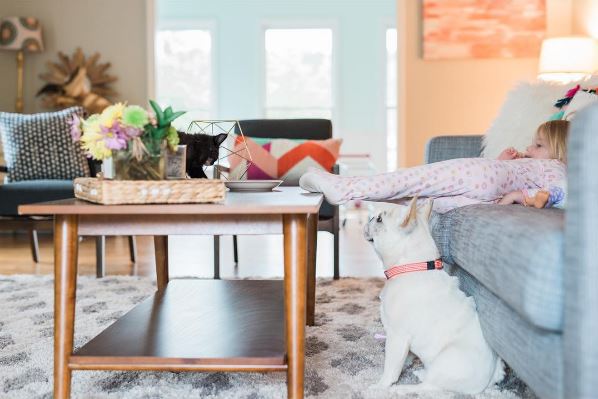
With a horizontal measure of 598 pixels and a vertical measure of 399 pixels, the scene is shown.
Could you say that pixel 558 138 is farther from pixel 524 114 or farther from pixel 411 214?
pixel 411 214

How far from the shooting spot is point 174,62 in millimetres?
7172

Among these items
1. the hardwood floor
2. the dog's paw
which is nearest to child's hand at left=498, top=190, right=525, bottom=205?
the dog's paw

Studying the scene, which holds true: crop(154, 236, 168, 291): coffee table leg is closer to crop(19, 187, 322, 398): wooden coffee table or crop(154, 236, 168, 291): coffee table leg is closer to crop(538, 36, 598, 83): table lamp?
crop(19, 187, 322, 398): wooden coffee table

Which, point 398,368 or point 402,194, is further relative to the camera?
point 402,194

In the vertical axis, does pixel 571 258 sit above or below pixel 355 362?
above

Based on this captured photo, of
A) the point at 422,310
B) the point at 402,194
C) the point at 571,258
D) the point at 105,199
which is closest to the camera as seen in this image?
the point at 571,258

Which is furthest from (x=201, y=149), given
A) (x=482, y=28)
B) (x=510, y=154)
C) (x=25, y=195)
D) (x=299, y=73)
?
(x=299, y=73)

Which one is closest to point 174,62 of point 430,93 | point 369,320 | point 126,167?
point 430,93

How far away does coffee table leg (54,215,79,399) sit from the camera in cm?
133

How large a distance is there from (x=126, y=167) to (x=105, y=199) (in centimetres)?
12

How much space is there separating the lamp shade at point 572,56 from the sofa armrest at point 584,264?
3.58 metres

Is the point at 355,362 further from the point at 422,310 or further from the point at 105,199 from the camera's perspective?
the point at 105,199

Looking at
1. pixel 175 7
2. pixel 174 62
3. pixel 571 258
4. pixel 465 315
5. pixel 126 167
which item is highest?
pixel 175 7

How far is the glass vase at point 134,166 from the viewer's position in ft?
4.63
